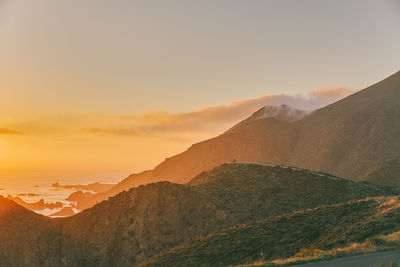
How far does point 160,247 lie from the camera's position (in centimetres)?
4625

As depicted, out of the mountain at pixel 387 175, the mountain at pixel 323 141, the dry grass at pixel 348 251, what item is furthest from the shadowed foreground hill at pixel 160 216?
the mountain at pixel 323 141

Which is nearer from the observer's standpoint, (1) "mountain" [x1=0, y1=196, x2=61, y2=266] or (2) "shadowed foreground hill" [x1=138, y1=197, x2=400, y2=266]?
(2) "shadowed foreground hill" [x1=138, y1=197, x2=400, y2=266]

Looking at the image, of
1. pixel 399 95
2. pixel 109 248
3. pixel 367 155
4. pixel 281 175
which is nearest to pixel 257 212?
pixel 281 175

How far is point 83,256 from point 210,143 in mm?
118614

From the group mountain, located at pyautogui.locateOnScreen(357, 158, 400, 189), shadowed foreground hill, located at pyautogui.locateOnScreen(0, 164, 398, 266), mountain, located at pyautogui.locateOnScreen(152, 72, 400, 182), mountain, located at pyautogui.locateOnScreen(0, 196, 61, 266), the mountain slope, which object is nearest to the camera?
shadowed foreground hill, located at pyautogui.locateOnScreen(0, 164, 398, 266)

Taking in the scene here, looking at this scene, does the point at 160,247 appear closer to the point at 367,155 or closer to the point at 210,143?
the point at 367,155

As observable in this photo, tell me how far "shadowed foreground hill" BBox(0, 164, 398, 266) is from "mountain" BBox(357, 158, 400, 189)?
1876 cm

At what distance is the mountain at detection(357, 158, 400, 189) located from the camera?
6825 centimetres

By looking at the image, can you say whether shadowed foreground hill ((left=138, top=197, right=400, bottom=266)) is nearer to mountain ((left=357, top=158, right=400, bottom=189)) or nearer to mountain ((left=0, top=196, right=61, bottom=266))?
mountain ((left=0, top=196, right=61, bottom=266))

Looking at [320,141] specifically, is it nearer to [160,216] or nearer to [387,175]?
[387,175]

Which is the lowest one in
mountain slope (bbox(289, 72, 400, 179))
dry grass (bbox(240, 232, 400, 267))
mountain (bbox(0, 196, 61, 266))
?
mountain (bbox(0, 196, 61, 266))

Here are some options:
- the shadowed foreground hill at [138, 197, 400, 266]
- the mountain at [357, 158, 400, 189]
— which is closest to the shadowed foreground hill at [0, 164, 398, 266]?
the shadowed foreground hill at [138, 197, 400, 266]

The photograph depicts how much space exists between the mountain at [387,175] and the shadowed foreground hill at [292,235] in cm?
4532

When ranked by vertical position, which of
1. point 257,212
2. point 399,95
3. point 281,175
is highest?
point 399,95
